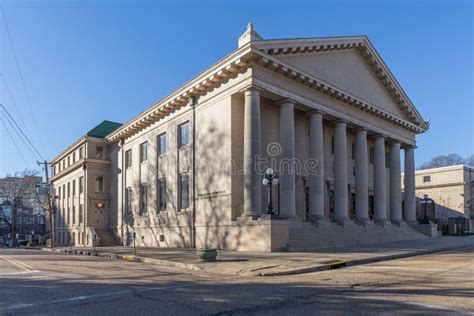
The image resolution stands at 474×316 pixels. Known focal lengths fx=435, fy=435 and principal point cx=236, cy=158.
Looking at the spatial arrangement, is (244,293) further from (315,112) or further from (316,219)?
(315,112)

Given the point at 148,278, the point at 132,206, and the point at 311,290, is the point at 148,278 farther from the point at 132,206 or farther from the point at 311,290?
the point at 132,206

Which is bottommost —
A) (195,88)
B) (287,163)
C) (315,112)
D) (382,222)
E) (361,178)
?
(382,222)

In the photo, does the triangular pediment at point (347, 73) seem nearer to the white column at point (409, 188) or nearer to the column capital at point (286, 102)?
the column capital at point (286, 102)

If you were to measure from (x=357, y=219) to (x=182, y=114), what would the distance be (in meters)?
14.6

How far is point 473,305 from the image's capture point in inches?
316

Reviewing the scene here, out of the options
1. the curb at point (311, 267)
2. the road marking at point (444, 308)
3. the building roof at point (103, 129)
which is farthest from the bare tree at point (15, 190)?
the road marking at point (444, 308)

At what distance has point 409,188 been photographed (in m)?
39.2

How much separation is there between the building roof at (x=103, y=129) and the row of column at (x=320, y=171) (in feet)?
91.2

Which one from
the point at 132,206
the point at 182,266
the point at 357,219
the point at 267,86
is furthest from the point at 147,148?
the point at 182,266

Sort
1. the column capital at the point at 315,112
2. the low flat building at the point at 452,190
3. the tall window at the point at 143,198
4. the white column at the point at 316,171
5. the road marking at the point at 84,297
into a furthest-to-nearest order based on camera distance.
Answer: the low flat building at the point at 452,190
the tall window at the point at 143,198
the column capital at the point at 315,112
the white column at the point at 316,171
the road marking at the point at 84,297

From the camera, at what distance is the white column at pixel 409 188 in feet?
127

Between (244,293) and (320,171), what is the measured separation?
62.1 ft

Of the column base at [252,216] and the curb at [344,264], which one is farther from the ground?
the column base at [252,216]

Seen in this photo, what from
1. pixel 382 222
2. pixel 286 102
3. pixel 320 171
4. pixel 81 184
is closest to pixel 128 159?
pixel 81 184
